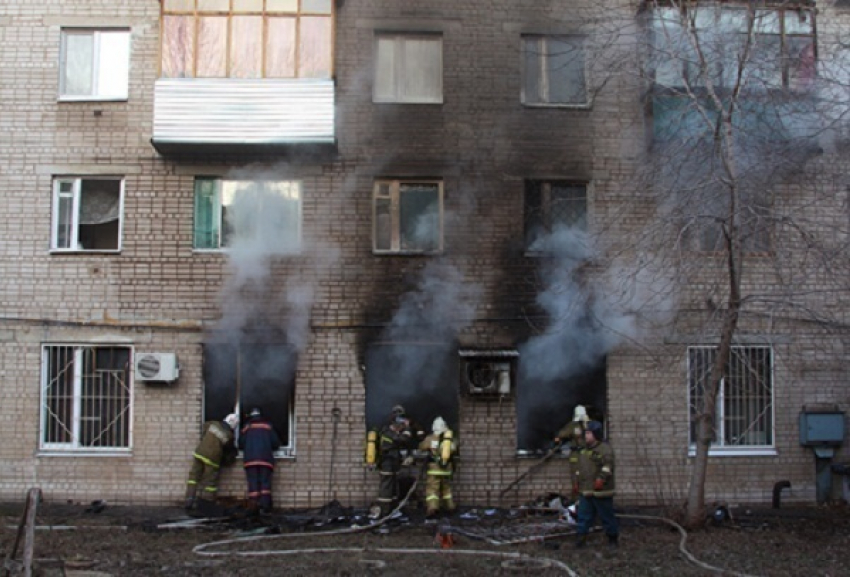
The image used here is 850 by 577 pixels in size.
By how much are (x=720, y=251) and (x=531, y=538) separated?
4.63 metres

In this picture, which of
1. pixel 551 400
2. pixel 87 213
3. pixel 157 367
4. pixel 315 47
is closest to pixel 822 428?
pixel 551 400

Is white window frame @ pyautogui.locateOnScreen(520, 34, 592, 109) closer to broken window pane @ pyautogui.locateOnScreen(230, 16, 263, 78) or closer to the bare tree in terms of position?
the bare tree

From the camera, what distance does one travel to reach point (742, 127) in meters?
11.3

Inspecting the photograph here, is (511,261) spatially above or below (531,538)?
above

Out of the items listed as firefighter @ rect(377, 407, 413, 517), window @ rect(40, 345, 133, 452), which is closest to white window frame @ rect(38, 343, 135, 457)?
window @ rect(40, 345, 133, 452)

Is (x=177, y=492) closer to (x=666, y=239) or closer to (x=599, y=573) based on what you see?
(x=599, y=573)

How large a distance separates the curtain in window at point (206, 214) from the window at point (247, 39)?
1.68 m

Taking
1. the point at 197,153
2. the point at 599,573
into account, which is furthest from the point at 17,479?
the point at 599,573

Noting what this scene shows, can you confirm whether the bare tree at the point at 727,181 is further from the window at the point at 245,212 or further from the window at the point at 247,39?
the window at the point at 245,212

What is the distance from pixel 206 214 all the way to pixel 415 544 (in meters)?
6.11

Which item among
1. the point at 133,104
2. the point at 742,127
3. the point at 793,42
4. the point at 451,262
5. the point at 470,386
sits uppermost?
the point at 793,42

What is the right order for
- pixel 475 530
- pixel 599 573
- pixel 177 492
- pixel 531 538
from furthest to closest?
pixel 177 492
pixel 475 530
pixel 531 538
pixel 599 573

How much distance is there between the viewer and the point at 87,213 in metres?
13.1

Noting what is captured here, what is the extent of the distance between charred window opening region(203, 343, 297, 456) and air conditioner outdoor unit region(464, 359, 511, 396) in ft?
8.88
